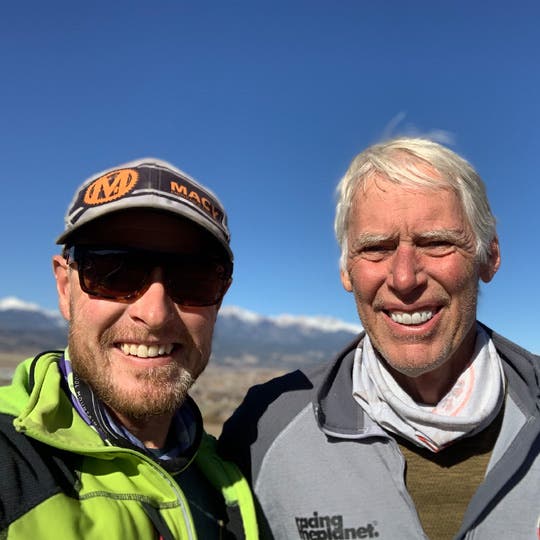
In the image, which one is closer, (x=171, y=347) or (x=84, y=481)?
(x=84, y=481)

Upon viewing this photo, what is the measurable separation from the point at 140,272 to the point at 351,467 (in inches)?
66.6

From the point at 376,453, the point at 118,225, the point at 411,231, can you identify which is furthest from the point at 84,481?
the point at 411,231

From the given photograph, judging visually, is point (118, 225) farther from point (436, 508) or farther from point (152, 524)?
point (436, 508)

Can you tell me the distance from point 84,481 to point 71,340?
2.50ft

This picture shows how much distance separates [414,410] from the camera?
3.08 metres

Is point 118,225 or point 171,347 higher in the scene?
point 118,225

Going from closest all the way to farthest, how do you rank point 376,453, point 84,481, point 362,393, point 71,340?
point 84,481, point 71,340, point 376,453, point 362,393

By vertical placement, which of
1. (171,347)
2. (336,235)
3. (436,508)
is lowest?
(436,508)

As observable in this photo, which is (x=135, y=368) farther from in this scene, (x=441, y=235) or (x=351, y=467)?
(x=441, y=235)

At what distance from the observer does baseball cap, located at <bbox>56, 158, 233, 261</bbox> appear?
251 cm

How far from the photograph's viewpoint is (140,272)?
8.91 ft

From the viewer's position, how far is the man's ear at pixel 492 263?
11.3ft

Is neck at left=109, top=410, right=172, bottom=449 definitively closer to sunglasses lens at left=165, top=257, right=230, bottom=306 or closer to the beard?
the beard

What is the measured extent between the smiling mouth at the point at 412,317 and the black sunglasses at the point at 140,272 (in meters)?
1.16
